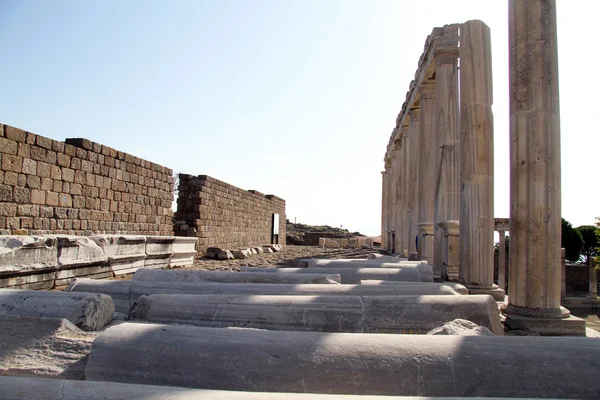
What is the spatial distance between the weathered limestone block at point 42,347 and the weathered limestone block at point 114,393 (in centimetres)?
60

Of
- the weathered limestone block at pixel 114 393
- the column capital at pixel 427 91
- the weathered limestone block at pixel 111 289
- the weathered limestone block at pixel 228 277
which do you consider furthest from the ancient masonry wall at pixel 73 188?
the column capital at pixel 427 91

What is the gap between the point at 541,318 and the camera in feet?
16.0

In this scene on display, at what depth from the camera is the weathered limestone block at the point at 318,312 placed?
360 cm

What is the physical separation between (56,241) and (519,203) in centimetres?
632

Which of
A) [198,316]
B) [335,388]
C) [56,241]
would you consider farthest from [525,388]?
[56,241]

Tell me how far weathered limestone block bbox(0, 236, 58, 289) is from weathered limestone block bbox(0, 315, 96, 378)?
3054 mm

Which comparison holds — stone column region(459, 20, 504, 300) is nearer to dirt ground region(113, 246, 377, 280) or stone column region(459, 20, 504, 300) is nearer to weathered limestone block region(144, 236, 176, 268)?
dirt ground region(113, 246, 377, 280)

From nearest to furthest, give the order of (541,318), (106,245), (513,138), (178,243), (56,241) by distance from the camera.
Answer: (541,318)
(513,138)
(56,241)
(106,245)
(178,243)

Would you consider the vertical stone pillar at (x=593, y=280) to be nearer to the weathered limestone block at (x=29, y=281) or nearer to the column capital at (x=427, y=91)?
the column capital at (x=427, y=91)

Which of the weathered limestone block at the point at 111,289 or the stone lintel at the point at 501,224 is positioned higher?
the stone lintel at the point at 501,224

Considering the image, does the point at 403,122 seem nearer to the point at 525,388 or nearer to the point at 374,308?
the point at 374,308

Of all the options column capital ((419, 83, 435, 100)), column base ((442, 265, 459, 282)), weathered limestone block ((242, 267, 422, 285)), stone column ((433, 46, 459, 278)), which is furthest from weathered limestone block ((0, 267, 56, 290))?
column capital ((419, 83, 435, 100))

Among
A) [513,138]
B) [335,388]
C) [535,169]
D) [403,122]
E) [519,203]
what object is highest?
[403,122]

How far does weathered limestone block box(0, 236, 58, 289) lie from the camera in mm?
5785
